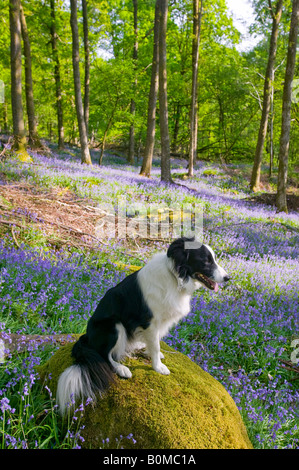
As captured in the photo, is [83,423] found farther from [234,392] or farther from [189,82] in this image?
[189,82]

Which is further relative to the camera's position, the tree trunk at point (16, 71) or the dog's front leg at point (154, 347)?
the tree trunk at point (16, 71)

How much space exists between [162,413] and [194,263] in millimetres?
1195

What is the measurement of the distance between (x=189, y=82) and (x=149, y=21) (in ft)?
19.0

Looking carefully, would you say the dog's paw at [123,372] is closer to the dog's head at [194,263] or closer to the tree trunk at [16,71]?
the dog's head at [194,263]

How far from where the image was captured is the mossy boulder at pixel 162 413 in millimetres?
2295

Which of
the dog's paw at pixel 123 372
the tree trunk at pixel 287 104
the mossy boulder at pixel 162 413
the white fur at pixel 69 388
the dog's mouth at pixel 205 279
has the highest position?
the tree trunk at pixel 287 104

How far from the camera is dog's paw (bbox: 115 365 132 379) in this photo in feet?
8.97

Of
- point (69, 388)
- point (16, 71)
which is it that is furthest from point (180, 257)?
point (16, 71)

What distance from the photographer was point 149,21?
86.9ft

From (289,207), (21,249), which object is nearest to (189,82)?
(289,207)

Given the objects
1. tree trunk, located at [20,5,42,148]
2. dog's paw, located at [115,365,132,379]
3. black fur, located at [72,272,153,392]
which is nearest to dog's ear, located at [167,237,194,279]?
black fur, located at [72,272,153,392]
